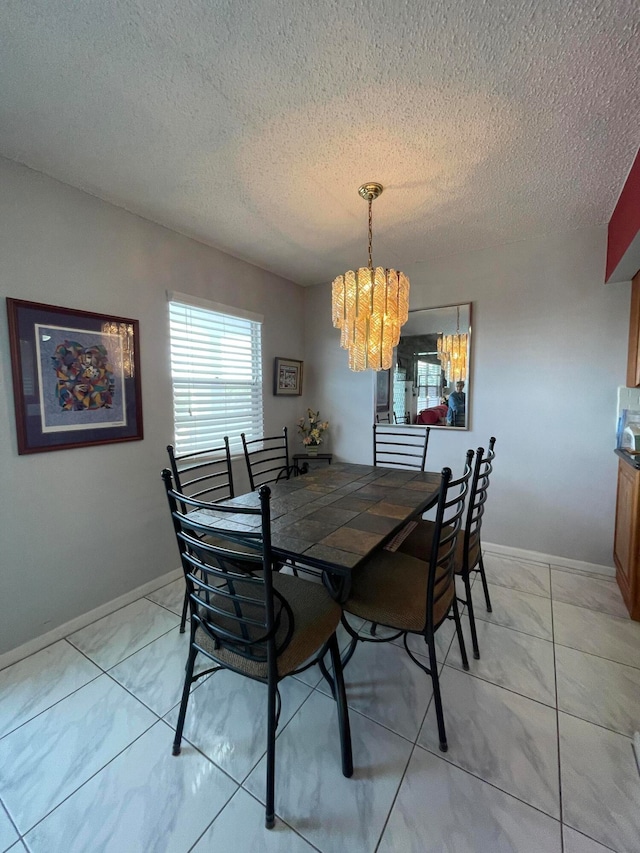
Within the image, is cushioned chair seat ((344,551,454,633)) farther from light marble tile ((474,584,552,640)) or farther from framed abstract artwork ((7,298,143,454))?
framed abstract artwork ((7,298,143,454))

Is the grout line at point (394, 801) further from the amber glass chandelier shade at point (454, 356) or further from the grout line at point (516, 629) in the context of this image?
the amber glass chandelier shade at point (454, 356)

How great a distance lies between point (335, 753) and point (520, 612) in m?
1.42

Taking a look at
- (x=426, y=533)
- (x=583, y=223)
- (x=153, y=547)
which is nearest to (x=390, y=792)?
(x=426, y=533)

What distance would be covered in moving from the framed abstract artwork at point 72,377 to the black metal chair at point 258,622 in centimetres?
112

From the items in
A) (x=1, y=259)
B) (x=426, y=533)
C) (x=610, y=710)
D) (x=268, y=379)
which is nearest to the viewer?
(x=610, y=710)

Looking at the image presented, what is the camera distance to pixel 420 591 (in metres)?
1.47

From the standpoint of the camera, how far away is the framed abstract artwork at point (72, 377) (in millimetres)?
1762

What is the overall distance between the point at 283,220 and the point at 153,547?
241 centimetres

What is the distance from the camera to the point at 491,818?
43.0 inches

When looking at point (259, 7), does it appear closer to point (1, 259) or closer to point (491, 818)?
point (1, 259)

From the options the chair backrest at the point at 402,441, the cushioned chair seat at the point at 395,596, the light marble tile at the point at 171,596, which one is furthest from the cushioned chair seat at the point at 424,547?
the light marble tile at the point at 171,596

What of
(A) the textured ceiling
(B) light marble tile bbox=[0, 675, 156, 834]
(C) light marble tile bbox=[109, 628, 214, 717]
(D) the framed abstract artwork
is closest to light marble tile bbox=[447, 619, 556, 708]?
(C) light marble tile bbox=[109, 628, 214, 717]

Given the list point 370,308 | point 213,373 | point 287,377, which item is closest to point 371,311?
point 370,308

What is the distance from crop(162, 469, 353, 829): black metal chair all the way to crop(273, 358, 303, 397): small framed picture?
88.5 inches
